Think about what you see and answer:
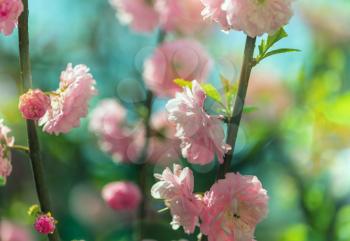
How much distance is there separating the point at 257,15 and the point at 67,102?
0.27 metres

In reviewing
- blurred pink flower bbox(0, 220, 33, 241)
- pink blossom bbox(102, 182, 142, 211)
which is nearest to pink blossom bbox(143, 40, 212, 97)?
pink blossom bbox(102, 182, 142, 211)

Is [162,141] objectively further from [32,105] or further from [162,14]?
[32,105]

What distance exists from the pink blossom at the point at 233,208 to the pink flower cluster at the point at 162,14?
2.43 ft

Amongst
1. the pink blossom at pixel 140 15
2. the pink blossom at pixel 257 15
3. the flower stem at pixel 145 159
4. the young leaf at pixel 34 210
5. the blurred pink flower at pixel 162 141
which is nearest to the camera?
the pink blossom at pixel 257 15

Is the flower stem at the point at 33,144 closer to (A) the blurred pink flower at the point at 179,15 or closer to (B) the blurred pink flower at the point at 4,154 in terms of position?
(B) the blurred pink flower at the point at 4,154

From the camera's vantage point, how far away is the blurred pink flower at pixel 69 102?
82 cm

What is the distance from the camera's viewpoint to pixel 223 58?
1.86 meters

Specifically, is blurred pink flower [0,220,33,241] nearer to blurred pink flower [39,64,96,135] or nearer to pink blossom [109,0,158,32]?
pink blossom [109,0,158,32]

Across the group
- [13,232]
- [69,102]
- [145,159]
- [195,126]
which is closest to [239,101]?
[195,126]

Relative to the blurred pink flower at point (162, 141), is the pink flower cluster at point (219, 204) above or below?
above

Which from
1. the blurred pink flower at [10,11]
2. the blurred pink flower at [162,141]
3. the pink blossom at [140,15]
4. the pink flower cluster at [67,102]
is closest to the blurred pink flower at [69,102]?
the pink flower cluster at [67,102]

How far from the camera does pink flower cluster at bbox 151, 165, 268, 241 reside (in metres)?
0.73

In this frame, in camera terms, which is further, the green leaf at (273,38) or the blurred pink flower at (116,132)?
the blurred pink flower at (116,132)

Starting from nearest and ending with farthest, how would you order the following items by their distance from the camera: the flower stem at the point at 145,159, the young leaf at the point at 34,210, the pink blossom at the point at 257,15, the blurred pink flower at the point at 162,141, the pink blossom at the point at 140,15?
the pink blossom at the point at 257,15 < the young leaf at the point at 34,210 < the flower stem at the point at 145,159 < the blurred pink flower at the point at 162,141 < the pink blossom at the point at 140,15
